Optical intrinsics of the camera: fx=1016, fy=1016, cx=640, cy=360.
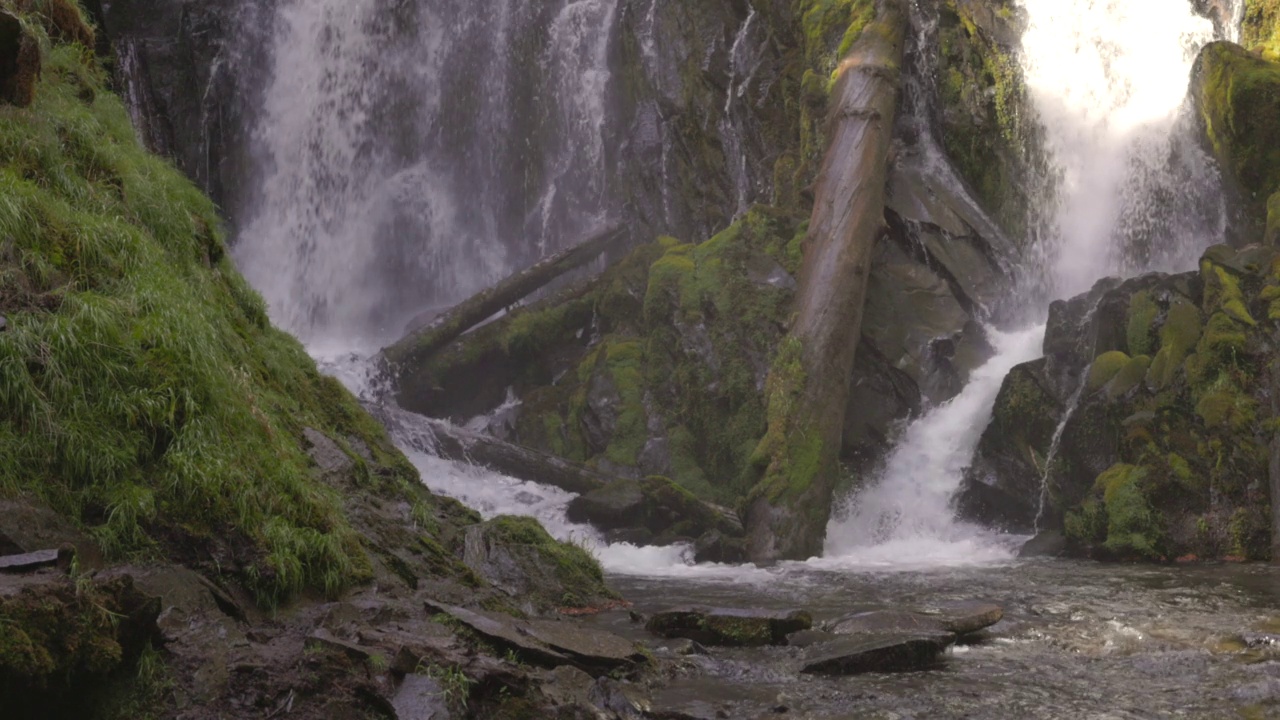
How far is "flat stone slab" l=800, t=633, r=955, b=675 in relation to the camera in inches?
239

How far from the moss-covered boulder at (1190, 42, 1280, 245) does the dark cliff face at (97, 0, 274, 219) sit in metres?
20.0

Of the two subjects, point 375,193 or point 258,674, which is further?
point 375,193

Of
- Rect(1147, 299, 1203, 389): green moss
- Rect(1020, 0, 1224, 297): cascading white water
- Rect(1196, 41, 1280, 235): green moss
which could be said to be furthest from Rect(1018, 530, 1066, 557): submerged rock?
Rect(1020, 0, 1224, 297): cascading white water

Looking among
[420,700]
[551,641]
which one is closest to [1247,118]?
[551,641]

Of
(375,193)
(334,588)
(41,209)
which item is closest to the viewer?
(334,588)

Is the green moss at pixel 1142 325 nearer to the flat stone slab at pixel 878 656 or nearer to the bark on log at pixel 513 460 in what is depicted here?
the bark on log at pixel 513 460

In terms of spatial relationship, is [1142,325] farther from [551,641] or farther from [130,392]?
[130,392]

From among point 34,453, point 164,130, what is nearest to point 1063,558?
point 34,453

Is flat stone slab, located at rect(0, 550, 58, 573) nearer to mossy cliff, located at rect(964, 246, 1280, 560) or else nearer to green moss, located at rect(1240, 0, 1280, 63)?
mossy cliff, located at rect(964, 246, 1280, 560)

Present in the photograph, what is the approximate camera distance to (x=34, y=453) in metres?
4.51

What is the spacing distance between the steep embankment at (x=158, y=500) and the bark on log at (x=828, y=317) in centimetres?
572

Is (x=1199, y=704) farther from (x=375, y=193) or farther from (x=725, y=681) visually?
(x=375, y=193)

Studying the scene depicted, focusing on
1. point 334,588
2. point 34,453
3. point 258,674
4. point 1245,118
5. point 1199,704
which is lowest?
point 1199,704

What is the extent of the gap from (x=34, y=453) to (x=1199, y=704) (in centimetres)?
583
